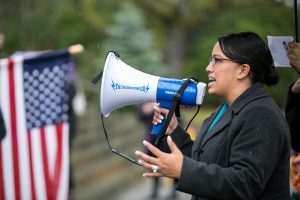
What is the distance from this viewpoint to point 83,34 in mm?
21750

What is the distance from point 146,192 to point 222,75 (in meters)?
6.89

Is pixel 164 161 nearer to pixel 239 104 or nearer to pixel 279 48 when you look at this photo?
pixel 239 104

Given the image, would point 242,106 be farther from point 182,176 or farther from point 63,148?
point 63,148

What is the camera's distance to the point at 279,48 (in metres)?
2.93

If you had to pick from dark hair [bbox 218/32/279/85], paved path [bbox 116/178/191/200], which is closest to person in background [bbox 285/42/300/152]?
dark hair [bbox 218/32/279/85]

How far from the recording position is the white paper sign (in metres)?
2.91

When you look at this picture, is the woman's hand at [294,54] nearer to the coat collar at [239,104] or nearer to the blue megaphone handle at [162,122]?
the coat collar at [239,104]

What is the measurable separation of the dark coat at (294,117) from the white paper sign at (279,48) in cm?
27

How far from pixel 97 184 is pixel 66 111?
347cm

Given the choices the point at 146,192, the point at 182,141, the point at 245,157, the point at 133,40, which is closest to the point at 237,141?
the point at 245,157

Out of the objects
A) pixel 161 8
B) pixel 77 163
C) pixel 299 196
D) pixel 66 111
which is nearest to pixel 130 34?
pixel 161 8

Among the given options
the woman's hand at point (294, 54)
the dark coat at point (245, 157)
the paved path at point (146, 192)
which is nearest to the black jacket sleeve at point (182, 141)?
the dark coat at point (245, 157)

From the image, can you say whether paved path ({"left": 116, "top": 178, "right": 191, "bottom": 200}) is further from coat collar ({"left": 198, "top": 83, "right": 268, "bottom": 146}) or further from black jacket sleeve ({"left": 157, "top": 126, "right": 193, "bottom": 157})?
coat collar ({"left": 198, "top": 83, "right": 268, "bottom": 146})

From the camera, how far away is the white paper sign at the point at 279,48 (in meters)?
2.91
